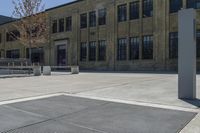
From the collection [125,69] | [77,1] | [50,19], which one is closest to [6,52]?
[50,19]

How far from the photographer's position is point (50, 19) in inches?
1983

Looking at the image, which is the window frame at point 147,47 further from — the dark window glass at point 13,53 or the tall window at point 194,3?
the dark window glass at point 13,53

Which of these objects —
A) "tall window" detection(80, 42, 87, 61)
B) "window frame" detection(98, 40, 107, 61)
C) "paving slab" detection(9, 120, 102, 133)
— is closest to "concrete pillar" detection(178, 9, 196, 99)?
"paving slab" detection(9, 120, 102, 133)

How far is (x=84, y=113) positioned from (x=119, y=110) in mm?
1096

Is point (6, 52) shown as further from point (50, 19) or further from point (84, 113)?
point (84, 113)

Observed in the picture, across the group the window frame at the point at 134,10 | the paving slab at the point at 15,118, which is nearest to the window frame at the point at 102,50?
the window frame at the point at 134,10

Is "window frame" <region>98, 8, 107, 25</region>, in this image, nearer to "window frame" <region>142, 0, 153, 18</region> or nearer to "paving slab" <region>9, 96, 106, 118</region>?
"window frame" <region>142, 0, 153, 18</region>

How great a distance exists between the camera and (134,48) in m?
36.8

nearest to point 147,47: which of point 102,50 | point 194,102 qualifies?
point 102,50

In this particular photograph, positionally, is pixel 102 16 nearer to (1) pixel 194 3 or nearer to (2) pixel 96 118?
(1) pixel 194 3

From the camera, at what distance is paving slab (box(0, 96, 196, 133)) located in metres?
6.70

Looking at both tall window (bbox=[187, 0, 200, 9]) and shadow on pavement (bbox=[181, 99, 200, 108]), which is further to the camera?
tall window (bbox=[187, 0, 200, 9])

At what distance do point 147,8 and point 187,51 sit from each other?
85.7 feet

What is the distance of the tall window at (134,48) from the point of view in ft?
120
